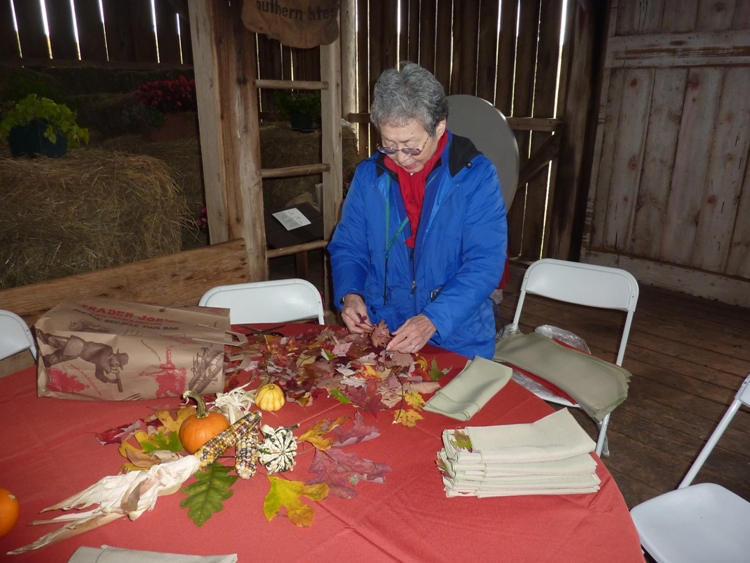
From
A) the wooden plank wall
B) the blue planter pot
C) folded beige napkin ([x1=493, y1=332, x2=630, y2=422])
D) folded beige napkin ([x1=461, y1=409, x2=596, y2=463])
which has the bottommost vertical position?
folded beige napkin ([x1=493, y1=332, x2=630, y2=422])

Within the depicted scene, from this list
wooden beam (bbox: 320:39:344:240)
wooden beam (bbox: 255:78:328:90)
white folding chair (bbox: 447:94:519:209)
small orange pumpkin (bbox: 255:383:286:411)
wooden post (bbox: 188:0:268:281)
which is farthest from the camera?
white folding chair (bbox: 447:94:519:209)

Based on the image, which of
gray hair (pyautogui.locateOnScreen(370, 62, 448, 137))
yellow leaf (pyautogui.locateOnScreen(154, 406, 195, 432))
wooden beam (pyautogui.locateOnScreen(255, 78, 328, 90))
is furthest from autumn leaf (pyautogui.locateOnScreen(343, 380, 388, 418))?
wooden beam (pyautogui.locateOnScreen(255, 78, 328, 90))

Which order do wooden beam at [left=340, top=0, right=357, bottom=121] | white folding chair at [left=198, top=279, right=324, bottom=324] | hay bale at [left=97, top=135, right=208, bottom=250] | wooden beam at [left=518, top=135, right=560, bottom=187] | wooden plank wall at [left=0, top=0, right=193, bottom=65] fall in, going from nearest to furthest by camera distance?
white folding chair at [left=198, top=279, right=324, bottom=324] < hay bale at [left=97, top=135, right=208, bottom=250] < wooden beam at [left=518, top=135, right=560, bottom=187] < wooden plank wall at [left=0, top=0, right=193, bottom=65] < wooden beam at [left=340, top=0, right=357, bottom=121]

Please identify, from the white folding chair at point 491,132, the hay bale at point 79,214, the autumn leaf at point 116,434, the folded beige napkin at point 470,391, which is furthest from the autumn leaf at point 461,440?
the white folding chair at point 491,132

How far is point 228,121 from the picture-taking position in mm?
2988

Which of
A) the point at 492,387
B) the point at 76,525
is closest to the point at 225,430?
the point at 76,525

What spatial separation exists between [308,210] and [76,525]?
327cm

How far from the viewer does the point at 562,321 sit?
14.8 feet

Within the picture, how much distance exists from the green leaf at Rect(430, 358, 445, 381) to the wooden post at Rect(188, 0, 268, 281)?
6.25ft

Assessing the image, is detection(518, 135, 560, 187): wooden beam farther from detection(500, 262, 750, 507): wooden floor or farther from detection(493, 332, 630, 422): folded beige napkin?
detection(493, 332, 630, 422): folded beige napkin

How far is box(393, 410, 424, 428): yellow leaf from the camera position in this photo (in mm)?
1396

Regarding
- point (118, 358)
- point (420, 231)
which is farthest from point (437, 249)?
point (118, 358)

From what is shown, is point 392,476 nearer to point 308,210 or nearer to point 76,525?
point 76,525

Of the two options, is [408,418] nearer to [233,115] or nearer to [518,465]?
[518,465]
